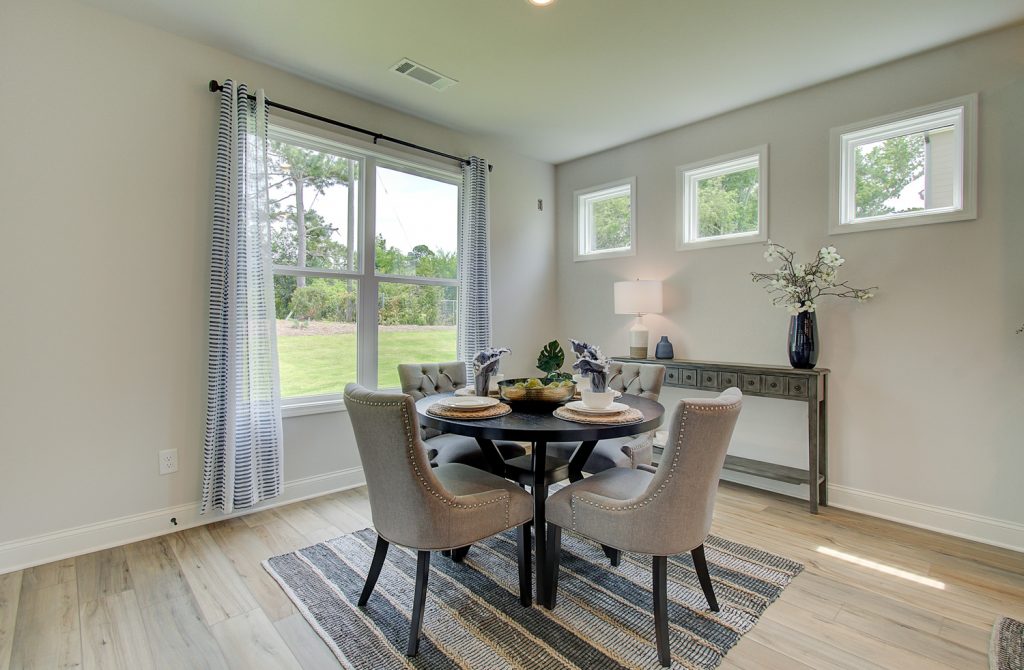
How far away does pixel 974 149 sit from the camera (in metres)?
2.55

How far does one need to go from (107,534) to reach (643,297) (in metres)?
3.64

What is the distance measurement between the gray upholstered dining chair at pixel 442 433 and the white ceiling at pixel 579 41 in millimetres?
1851

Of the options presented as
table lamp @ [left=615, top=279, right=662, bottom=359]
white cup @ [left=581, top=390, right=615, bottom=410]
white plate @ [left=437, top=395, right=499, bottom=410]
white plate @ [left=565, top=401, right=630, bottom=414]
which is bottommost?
white plate @ [left=565, top=401, right=630, bottom=414]

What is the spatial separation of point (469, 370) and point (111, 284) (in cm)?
236

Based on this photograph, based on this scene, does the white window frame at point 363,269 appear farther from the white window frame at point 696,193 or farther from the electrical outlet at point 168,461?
the white window frame at point 696,193

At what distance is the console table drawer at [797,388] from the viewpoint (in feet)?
9.56

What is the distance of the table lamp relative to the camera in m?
3.73

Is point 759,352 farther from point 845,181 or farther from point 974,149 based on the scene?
point 974,149

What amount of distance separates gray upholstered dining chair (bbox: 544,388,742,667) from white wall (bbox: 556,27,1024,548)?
6.03 feet

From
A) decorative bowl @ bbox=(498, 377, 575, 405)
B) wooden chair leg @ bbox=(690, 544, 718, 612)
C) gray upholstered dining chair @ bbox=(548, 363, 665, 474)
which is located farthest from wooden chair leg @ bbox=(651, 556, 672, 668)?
decorative bowl @ bbox=(498, 377, 575, 405)

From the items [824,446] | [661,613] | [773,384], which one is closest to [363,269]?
[661,613]

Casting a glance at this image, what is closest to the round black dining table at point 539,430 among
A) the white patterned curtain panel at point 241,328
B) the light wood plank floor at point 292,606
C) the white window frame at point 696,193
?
the light wood plank floor at point 292,606

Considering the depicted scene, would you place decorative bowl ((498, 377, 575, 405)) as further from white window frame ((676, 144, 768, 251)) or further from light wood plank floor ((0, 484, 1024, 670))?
white window frame ((676, 144, 768, 251))

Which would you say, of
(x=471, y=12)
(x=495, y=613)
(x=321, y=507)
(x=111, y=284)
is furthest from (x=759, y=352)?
(x=111, y=284)
